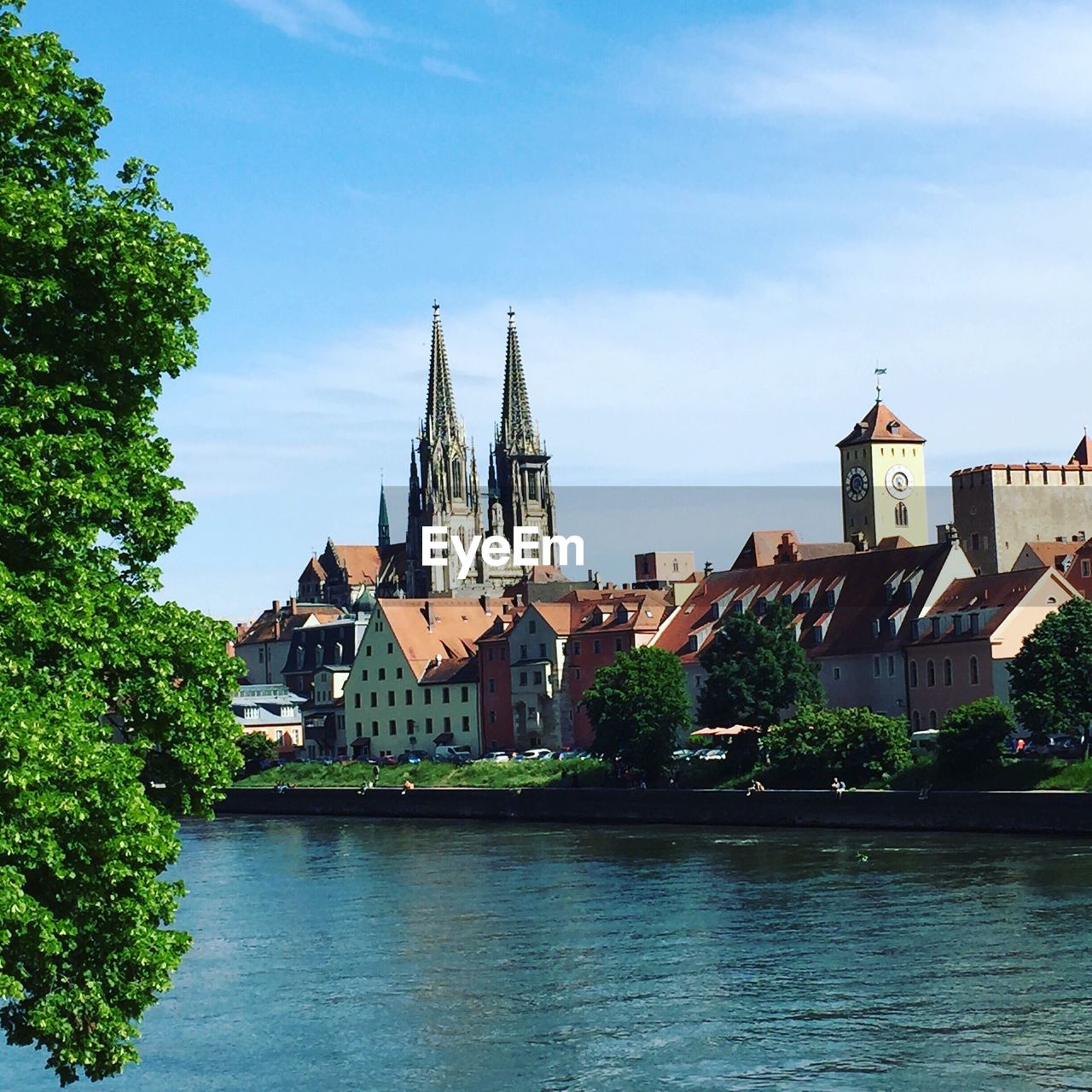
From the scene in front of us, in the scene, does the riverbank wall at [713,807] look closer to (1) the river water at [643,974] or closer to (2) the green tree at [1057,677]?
(1) the river water at [643,974]

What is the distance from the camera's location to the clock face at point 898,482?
144 meters

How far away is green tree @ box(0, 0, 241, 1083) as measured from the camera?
19062mm

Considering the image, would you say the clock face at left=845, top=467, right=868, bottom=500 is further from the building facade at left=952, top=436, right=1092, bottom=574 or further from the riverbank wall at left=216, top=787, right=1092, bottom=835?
the riverbank wall at left=216, top=787, right=1092, bottom=835

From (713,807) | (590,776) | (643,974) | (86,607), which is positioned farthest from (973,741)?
(86,607)

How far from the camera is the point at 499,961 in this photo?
41719 mm

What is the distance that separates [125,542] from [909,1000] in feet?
60.7

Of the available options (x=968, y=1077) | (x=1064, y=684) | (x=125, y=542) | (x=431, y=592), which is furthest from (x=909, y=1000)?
(x=431, y=592)

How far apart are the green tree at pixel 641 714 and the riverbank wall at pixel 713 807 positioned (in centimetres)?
223

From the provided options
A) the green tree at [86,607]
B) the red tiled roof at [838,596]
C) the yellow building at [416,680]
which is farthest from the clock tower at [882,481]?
the green tree at [86,607]

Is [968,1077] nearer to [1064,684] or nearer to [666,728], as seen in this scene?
[1064,684]

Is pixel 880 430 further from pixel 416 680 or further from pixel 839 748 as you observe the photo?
pixel 839 748

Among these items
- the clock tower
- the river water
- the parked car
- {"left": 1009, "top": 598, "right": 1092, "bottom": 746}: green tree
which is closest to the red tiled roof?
the parked car

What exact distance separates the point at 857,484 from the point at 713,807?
7185 centimetres

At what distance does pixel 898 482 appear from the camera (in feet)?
472
